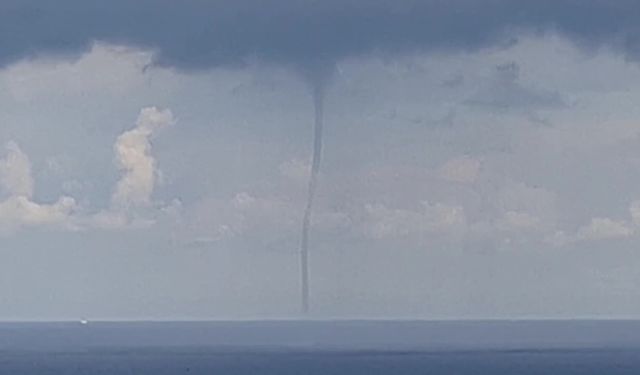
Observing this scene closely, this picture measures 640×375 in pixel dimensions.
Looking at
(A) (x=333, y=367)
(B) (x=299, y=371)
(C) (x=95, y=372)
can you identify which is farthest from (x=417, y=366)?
(C) (x=95, y=372)

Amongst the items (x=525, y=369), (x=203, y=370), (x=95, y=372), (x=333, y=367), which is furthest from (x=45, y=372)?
(x=525, y=369)

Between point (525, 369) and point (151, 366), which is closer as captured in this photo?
point (525, 369)

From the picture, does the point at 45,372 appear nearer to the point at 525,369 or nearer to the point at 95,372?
the point at 95,372

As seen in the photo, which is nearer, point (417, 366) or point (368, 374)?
point (368, 374)

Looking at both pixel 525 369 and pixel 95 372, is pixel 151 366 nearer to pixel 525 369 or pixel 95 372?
pixel 95 372

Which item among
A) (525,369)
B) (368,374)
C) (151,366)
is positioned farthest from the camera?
(151,366)

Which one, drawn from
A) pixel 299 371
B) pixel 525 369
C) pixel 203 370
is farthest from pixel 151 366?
pixel 525 369

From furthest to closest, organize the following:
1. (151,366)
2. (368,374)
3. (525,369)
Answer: (151,366) → (525,369) → (368,374)
